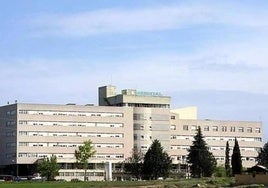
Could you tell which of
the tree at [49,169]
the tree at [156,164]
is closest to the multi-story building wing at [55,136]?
the tree at [49,169]

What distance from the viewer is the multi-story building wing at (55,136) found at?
187 meters

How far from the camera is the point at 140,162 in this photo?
18450cm

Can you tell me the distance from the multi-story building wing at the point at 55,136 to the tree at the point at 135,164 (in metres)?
7.70

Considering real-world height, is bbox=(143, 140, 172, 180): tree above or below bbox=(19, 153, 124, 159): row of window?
below

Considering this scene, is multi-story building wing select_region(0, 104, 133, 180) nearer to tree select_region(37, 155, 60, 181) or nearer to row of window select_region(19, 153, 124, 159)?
row of window select_region(19, 153, 124, 159)

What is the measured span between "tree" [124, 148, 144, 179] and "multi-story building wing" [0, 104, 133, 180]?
7.70 m

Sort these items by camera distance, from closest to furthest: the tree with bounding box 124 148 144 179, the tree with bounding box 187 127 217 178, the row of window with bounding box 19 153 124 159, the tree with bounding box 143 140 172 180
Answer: the tree with bounding box 187 127 217 178, the tree with bounding box 143 140 172 180, the tree with bounding box 124 148 144 179, the row of window with bounding box 19 153 124 159

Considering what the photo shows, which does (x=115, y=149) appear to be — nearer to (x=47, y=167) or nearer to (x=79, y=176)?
(x=79, y=176)

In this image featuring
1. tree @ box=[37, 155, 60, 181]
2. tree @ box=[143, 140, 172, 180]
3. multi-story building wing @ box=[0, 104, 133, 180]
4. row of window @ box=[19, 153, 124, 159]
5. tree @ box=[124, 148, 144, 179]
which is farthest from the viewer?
multi-story building wing @ box=[0, 104, 133, 180]

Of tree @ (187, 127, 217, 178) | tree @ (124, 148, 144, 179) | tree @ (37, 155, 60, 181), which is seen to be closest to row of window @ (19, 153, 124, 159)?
tree @ (124, 148, 144, 179)

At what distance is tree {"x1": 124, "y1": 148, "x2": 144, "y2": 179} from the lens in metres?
180

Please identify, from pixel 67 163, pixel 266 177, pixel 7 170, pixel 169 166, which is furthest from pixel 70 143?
pixel 266 177

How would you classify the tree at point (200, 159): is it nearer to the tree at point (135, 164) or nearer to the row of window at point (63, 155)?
the tree at point (135, 164)

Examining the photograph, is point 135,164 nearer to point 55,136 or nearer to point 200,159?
point 55,136
